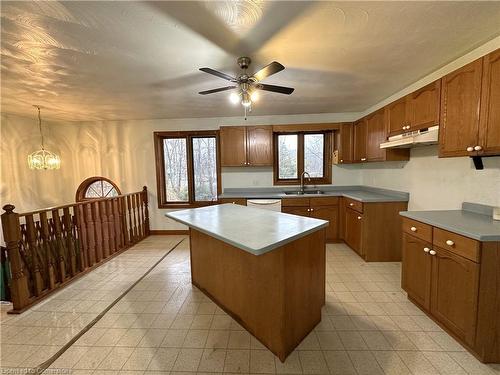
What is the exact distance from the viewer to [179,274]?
281 centimetres

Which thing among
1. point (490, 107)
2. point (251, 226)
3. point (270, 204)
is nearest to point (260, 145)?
point (270, 204)

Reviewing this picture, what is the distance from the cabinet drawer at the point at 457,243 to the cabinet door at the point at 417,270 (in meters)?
0.12

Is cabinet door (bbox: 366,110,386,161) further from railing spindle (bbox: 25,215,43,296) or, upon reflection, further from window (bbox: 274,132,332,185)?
railing spindle (bbox: 25,215,43,296)

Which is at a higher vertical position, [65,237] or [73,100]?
[73,100]

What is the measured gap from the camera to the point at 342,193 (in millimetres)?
3791

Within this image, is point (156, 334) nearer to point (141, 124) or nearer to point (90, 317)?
point (90, 317)

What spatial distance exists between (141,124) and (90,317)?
11.5 feet

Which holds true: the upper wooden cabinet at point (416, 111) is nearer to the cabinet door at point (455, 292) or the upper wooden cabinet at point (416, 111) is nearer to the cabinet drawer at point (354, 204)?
the cabinet drawer at point (354, 204)

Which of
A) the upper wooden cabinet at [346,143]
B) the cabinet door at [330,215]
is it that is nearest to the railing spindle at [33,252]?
the cabinet door at [330,215]

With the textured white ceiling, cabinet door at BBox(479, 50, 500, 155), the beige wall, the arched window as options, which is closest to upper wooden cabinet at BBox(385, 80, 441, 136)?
the textured white ceiling

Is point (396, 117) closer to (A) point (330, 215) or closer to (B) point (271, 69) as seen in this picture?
(A) point (330, 215)

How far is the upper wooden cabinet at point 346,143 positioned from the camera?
382 cm

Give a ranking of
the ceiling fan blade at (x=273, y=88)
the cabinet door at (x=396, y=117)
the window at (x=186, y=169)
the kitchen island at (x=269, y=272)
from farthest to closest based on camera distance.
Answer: the window at (x=186, y=169)
the cabinet door at (x=396, y=117)
the ceiling fan blade at (x=273, y=88)
the kitchen island at (x=269, y=272)


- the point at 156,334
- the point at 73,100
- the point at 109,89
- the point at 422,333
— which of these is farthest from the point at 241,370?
the point at 73,100
